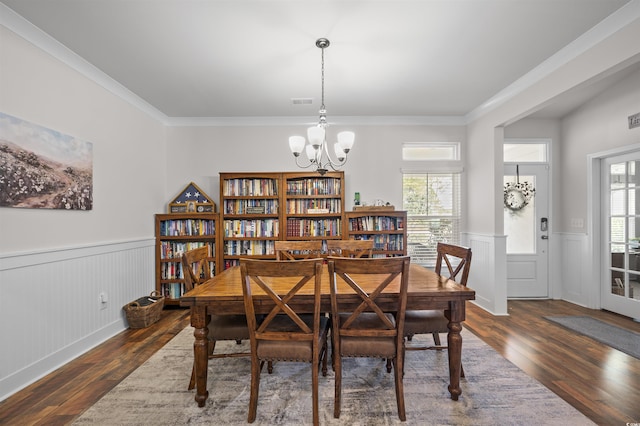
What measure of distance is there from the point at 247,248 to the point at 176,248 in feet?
3.17

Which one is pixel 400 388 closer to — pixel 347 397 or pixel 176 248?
pixel 347 397

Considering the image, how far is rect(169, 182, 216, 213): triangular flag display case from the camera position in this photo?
4152 millimetres

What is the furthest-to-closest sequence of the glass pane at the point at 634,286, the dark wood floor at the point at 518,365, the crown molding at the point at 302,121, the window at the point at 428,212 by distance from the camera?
the window at the point at 428,212, the crown molding at the point at 302,121, the glass pane at the point at 634,286, the dark wood floor at the point at 518,365

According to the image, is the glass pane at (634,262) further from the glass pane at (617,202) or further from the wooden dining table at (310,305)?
the wooden dining table at (310,305)

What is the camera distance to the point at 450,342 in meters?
1.97

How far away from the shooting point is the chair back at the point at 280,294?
A: 1.65 meters

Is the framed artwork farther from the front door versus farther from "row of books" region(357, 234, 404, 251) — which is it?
the front door

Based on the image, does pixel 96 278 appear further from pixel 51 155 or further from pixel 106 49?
pixel 106 49

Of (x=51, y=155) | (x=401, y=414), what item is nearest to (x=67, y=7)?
(x=51, y=155)

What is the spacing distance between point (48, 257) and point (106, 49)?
1.83m

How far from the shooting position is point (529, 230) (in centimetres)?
439

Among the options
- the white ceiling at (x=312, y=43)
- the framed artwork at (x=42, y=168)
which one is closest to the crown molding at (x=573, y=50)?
the white ceiling at (x=312, y=43)

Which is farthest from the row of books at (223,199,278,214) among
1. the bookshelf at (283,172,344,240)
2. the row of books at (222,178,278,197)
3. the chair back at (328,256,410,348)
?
the chair back at (328,256,410,348)

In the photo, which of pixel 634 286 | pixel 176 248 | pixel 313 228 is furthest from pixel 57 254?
pixel 634 286
